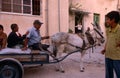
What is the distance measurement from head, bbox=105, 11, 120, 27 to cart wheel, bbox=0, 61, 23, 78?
263 centimetres

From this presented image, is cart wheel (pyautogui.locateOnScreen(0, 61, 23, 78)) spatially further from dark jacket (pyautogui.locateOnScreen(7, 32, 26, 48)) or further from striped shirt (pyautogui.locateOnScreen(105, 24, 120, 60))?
striped shirt (pyautogui.locateOnScreen(105, 24, 120, 60))

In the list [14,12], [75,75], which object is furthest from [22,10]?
[75,75]

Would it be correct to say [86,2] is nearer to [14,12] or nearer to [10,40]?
[14,12]

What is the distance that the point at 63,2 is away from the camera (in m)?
15.8

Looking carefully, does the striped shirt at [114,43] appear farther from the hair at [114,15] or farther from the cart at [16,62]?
the cart at [16,62]

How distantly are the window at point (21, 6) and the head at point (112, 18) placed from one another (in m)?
8.49

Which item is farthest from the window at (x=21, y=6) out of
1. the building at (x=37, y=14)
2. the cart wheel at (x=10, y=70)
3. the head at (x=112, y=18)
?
the head at (x=112, y=18)

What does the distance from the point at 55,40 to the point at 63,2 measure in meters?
6.97

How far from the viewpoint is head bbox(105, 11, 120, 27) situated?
5.65 metres

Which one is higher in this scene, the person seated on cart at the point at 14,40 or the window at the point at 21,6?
the window at the point at 21,6

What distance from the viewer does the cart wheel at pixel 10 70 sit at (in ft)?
22.9

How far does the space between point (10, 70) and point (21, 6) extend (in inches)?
295

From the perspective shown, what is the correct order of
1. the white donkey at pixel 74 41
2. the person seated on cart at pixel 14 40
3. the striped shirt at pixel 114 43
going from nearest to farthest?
the striped shirt at pixel 114 43 < the person seated on cart at pixel 14 40 < the white donkey at pixel 74 41

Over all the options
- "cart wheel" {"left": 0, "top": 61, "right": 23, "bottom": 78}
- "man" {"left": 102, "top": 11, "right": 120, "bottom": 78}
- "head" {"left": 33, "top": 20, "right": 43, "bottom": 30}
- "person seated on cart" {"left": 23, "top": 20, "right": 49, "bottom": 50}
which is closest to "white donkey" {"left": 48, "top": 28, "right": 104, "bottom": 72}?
"person seated on cart" {"left": 23, "top": 20, "right": 49, "bottom": 50}
